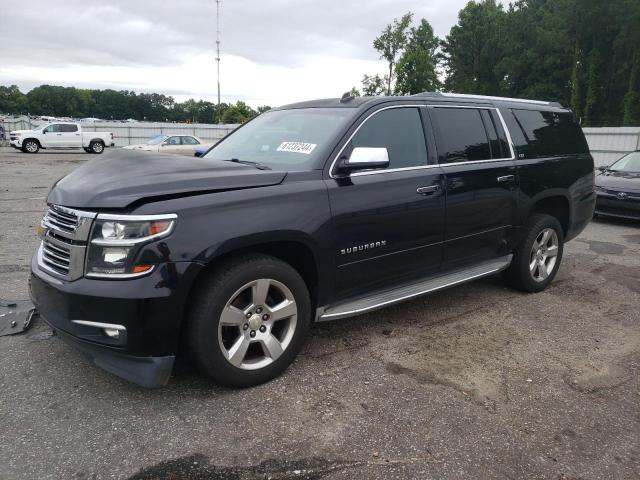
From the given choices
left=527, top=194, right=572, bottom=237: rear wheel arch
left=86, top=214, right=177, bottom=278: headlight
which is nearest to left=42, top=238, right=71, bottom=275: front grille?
left=86, top=214, right=177, bottom=278: headlight

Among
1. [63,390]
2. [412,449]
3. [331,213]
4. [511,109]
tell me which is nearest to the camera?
[412,449]

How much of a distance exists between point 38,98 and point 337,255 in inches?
5308

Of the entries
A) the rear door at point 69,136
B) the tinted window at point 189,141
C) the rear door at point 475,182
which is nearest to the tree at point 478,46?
the tinted window at point 189,141

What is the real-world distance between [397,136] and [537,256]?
2300mm

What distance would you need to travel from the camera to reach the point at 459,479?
240 centimetres

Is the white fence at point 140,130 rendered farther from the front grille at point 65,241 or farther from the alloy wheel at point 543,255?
the front grille at point 65,241

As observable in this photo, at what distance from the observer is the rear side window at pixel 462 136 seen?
13.5 ft

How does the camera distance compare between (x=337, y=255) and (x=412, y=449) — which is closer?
(x=412, y=449)

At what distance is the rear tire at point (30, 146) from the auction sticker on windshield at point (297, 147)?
28.9 meters

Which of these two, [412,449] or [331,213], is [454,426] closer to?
[412,449]

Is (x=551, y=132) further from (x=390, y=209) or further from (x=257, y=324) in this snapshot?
(x=257, y=324)

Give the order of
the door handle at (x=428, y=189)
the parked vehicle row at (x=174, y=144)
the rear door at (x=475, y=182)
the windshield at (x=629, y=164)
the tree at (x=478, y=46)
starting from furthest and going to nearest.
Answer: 1. the tree at (x=478, y=46)
2. the parked vehicle row at (x=174, y=144)
3. the windshield at (x=629, y=164)
4. the rear door at (x=475, y=182)
5. the door handle at (x=428, y=189)

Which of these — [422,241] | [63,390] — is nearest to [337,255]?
[422,241]

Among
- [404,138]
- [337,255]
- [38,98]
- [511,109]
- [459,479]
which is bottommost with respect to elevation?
[459,479]
